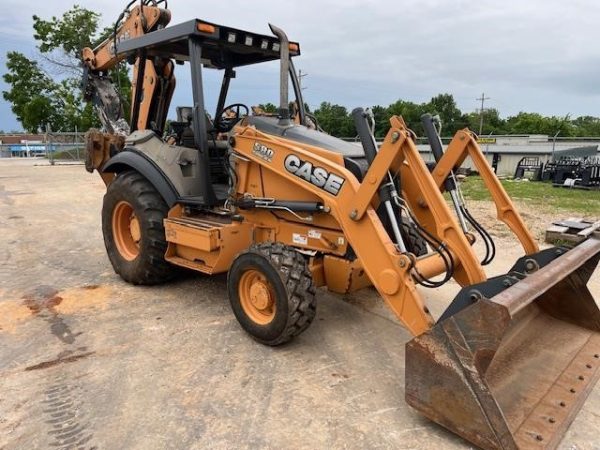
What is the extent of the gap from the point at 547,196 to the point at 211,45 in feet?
36.1

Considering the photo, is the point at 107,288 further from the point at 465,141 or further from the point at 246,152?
the point at 465,141

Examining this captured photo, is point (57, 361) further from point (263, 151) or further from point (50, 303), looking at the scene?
point (263, 151)

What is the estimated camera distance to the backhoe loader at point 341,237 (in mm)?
2627

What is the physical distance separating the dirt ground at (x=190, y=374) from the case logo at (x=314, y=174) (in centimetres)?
124

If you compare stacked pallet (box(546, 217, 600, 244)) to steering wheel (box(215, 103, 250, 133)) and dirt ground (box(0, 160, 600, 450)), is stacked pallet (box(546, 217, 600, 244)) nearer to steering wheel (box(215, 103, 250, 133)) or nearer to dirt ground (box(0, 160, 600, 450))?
dirt ground (box(0, 160, 600, 450))

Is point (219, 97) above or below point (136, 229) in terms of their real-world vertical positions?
above

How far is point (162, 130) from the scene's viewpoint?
5.29 m

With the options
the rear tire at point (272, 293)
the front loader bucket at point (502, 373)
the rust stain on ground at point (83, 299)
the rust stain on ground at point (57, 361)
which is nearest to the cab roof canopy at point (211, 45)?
the rear tire at point (272, 293)

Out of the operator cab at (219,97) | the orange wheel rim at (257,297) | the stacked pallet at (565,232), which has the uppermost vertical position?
the operator cab at (219,97)

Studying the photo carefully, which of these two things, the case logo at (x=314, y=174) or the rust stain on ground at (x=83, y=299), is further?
the rust stain on ground at (x=83, y=299)

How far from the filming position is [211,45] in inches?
180

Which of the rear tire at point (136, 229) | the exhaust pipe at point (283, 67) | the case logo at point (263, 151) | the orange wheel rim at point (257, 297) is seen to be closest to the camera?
the orange wheel rim at point (257, 297)

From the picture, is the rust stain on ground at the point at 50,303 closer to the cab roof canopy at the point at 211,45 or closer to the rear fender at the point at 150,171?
the rear fender at the point at 150,171

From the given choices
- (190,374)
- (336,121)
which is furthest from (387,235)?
(336,121)
